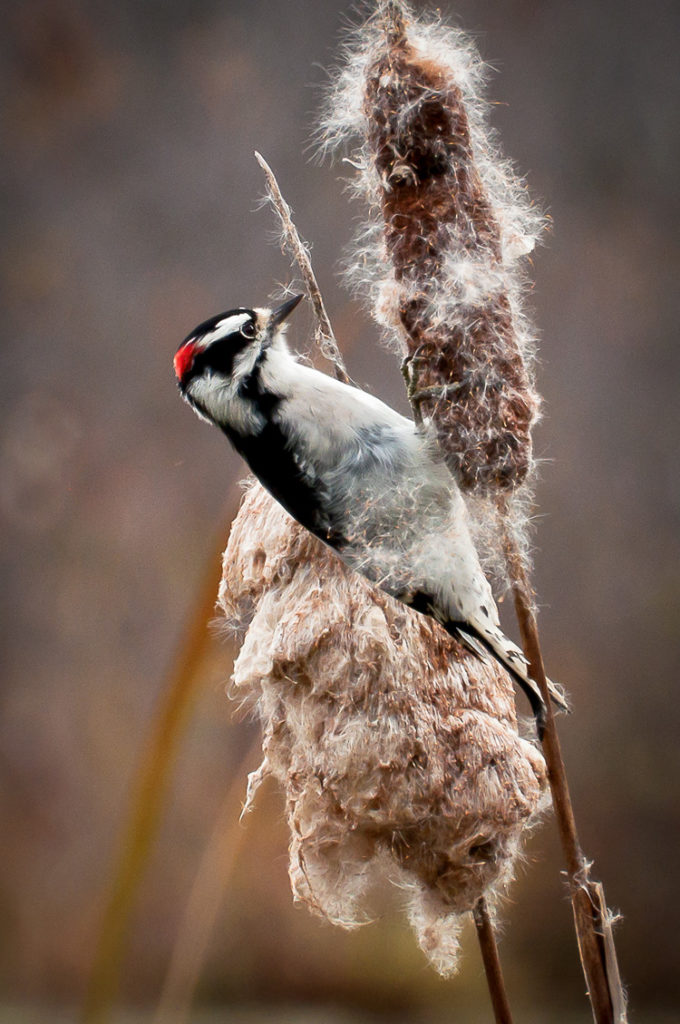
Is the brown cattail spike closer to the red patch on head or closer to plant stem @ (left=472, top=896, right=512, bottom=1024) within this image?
the red patch on head

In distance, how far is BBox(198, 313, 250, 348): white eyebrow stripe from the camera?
0.76 metres

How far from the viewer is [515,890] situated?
1.55 m

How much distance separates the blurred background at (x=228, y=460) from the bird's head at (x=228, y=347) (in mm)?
732

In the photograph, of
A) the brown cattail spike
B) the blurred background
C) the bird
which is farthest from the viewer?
the blurred background

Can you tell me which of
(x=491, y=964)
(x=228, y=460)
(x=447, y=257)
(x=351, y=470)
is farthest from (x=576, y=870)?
(x=228, y=460)

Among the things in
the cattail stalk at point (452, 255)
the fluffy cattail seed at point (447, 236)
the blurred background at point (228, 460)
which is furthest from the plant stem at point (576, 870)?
the blurred background at point (228, 460)

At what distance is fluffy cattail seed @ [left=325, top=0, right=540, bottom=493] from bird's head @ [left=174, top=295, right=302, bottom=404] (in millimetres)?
165

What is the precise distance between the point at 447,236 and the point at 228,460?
109cm

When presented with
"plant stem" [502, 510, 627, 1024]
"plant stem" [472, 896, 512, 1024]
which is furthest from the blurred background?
"plant stem" [502, 510, 627, 1024]

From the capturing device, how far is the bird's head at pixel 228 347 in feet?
2.49

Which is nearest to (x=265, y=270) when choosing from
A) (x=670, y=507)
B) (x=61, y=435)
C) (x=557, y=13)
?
(x=61, y=435)

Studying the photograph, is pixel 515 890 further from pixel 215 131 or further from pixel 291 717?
pixel 215 131

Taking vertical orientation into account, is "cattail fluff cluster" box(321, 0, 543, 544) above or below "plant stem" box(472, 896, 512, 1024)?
above

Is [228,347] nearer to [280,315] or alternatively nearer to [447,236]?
[280,315]
